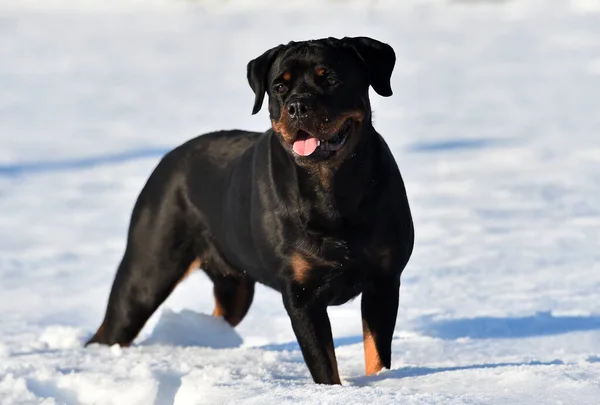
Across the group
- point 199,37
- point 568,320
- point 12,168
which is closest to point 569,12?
point 199,37

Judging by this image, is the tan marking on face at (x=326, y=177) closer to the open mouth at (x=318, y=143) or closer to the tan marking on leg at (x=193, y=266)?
the open mouth at (x=318, y=143)

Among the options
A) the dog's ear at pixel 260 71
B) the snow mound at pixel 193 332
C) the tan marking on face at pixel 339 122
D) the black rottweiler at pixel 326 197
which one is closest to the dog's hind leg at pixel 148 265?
the snow mound at pixel 193 332

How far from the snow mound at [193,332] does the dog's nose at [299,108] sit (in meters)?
1.92

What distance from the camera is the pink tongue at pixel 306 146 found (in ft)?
14.1

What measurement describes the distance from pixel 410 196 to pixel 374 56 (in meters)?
5.84

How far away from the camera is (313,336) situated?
451 cm

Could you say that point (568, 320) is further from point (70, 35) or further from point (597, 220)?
point (70, 35)

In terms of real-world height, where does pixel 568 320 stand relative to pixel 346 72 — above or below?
below

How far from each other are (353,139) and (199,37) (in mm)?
20731

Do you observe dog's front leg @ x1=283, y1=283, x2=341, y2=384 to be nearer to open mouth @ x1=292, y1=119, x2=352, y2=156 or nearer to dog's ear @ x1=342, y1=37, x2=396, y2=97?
open mouth @ x1=292, y1=119, x2=352, y2=156

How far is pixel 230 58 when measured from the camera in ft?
69.4

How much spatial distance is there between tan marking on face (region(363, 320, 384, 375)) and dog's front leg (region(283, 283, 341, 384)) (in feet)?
0.86

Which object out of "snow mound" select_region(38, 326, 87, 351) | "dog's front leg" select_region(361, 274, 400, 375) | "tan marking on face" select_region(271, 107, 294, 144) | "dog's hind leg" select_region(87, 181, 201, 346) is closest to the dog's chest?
"dog's front leg" select_region(361, 274, 400, 375)

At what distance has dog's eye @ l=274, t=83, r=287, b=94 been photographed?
14.7 feet
